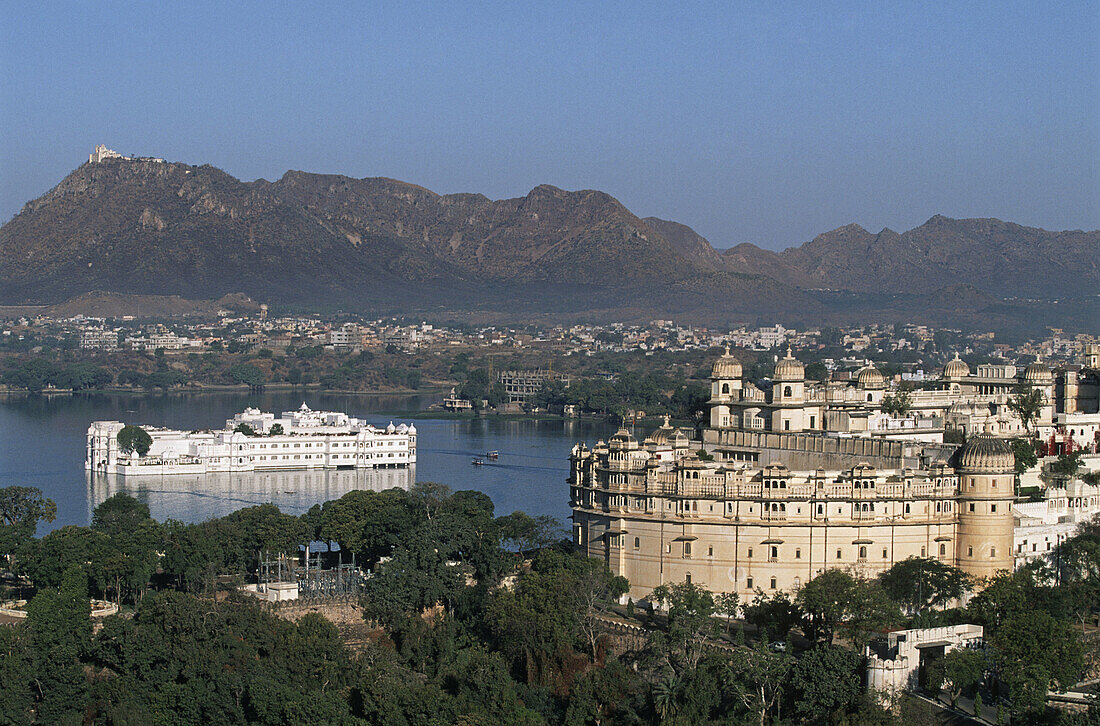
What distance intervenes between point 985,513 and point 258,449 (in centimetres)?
3212

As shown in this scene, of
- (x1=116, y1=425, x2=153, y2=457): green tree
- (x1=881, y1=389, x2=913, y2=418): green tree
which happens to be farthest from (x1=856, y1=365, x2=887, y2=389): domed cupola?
(x1=116, y1=425, x2=153, y2=457): green tree

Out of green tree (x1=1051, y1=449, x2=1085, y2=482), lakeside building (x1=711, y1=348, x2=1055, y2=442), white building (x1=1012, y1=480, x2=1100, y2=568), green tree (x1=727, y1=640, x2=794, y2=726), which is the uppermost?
lakeside building (x1=711, y1=348, x2=1055, y2=442)

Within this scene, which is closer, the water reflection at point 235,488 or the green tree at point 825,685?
the green tree at point 825,685

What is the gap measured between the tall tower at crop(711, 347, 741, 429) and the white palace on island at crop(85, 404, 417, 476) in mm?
23140

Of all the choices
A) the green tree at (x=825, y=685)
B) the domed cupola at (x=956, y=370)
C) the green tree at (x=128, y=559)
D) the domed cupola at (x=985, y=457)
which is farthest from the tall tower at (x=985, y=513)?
the domed cupola at (x=956, y=370)

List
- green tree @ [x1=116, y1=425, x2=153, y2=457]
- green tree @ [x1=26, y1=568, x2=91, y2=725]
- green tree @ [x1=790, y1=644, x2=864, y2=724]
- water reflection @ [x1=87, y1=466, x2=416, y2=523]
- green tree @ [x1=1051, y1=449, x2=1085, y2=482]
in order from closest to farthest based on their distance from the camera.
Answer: green tree @ [x1=790, y1=644, x2=864, y2=724]
green tree @ [x1=26, y1=568, x2=91, y2=725]
green tree @ [x1=1051, y1=449, x2=1085, y2=482]
water reflection @ [x1=87, y1=466, x2=416, y2=523]
green tree @ [x1=116, y1=425, x2=153, y2=457]

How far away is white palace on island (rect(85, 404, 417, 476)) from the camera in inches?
2071

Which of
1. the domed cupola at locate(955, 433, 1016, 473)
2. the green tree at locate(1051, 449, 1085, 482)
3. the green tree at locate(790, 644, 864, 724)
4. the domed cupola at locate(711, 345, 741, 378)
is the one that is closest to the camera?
the green tree at locate(790, 644, 864, 724)

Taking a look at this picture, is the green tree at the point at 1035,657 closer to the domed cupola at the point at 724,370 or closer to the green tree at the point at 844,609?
the green tree at the point at 844,609

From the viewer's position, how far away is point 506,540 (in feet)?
97.7

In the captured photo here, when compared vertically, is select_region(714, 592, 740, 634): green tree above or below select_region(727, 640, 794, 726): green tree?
above

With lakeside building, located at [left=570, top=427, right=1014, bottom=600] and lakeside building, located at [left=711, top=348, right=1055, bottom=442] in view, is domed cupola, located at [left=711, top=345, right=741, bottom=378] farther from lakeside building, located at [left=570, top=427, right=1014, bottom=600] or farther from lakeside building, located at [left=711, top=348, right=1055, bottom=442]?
lakeside building, located at [left=570, top=427, right=1014, bottom=600]

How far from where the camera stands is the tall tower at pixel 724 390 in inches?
1291

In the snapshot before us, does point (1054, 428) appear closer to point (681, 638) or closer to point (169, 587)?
point (681, 638)
